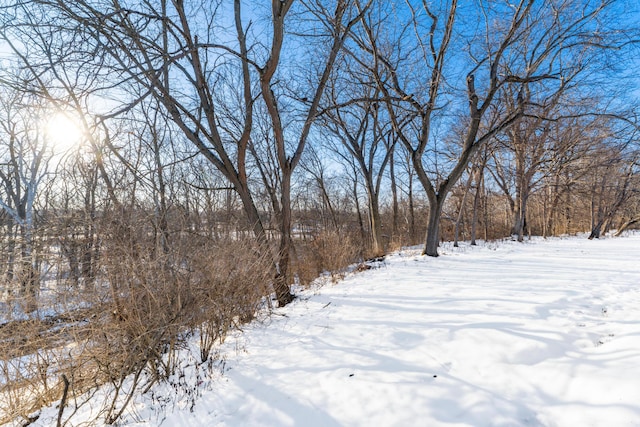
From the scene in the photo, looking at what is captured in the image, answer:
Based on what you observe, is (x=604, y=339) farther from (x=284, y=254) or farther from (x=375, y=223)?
(x=375, y=223)

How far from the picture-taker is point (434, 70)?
7637 mm

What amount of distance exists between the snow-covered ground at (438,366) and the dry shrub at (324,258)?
3.49 meters

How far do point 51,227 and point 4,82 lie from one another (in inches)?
86.3

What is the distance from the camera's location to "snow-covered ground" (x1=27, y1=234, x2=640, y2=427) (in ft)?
5.54

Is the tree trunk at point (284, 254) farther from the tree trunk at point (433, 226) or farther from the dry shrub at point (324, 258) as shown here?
the tree trunk at point (433, 226)

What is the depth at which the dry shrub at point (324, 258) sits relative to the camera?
760 cm

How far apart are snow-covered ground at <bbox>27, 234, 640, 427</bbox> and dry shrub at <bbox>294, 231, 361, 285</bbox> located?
3.49 m

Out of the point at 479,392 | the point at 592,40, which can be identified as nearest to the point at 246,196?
the point at 479,392

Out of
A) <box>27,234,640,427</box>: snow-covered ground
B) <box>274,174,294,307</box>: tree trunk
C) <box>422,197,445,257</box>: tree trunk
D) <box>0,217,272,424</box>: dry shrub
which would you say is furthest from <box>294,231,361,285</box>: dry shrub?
<box>0,217,272,424</box>: dry shrub

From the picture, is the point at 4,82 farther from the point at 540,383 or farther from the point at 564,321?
the point at 564,321

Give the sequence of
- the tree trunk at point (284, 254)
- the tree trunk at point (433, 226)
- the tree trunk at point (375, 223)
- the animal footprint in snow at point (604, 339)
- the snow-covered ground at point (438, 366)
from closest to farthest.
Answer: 1. the snow-covered ground at point (438, 366)
2. the animal footprint in snow at point (604, 339)
3. the tree trunk at point (284, 254)
4. the tree trunk at point (433, 226)
5. the tree trunk at point (375, 223)

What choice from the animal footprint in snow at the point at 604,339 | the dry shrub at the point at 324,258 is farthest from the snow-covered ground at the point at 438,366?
the dry shrub at the point at 324,258

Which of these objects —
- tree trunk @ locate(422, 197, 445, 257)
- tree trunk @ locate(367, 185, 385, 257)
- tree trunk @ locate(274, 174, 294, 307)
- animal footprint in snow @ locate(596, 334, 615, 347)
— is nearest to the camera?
animal footprint in snow @ locate(596, 334, 615, 347)

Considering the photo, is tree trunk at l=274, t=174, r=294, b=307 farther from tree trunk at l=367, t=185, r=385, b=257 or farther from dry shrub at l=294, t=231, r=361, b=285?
tree trunk at l=367, t=185, r=385, b=257
